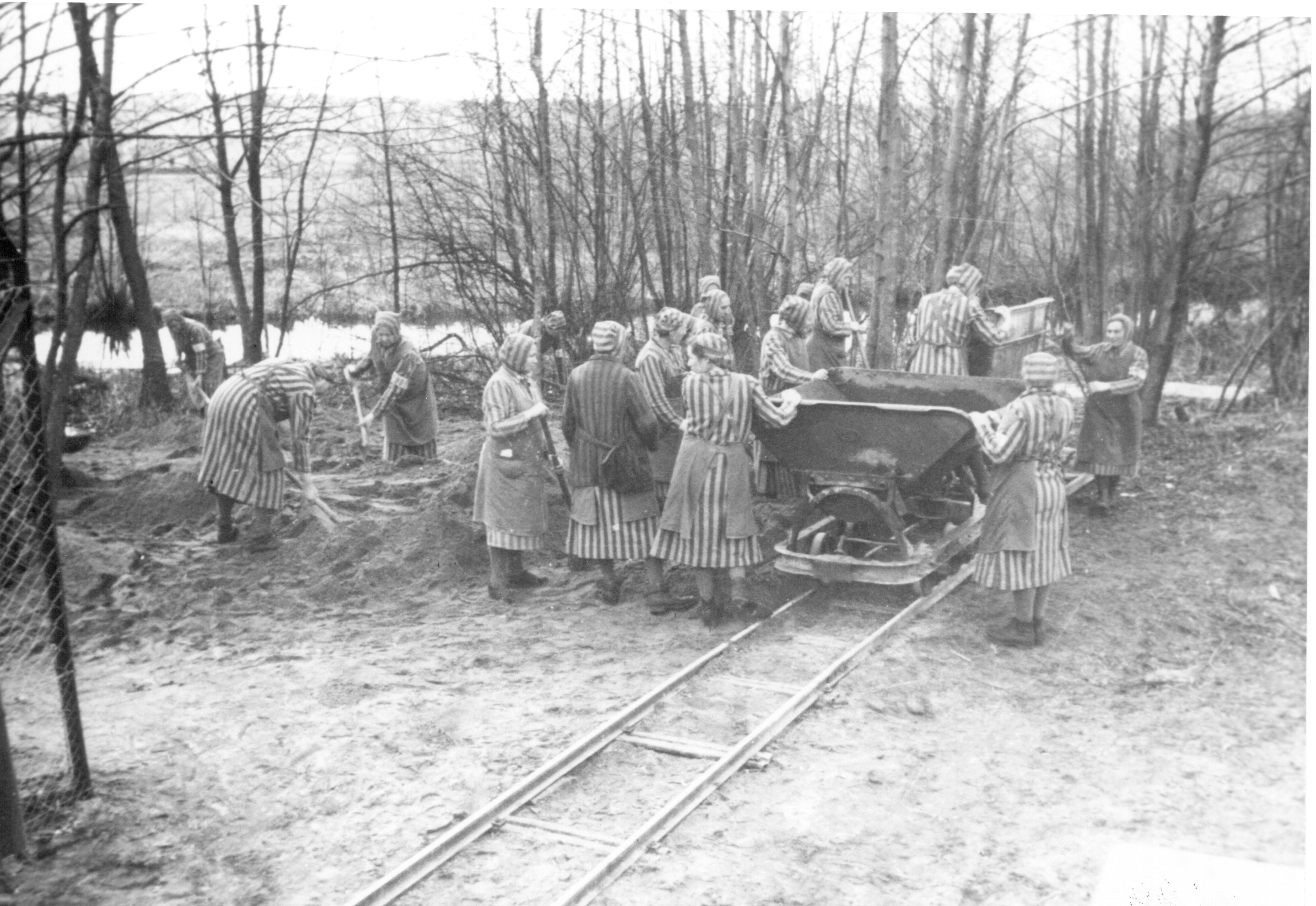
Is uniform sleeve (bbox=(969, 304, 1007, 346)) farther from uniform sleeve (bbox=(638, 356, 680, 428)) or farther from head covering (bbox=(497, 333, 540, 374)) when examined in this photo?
head covering (bbox=(497, 333, 540, 374))

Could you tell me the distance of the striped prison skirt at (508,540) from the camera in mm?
6527

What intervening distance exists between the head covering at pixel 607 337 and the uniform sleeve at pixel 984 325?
2792 millimetres

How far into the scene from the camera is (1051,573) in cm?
580

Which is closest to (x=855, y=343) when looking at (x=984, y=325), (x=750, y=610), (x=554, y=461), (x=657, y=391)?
(x=984, y=325)

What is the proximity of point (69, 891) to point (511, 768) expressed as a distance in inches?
61.5

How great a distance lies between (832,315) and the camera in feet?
26.1

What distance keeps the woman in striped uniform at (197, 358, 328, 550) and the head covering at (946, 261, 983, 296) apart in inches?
158

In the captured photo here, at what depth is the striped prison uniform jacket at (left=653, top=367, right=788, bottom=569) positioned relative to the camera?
6.07 m

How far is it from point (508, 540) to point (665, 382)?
1.36 meters

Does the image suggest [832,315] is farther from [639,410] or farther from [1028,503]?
[1028,503]

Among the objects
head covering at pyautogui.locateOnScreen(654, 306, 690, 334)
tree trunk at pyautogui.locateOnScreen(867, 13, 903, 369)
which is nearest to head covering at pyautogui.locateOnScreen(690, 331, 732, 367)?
head covering at pyautogui.locateOnScreen(654, 306, 690, 334)

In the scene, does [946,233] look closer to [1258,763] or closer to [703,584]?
[703,584]

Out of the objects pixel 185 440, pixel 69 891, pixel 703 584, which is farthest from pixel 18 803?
pixel 703 584

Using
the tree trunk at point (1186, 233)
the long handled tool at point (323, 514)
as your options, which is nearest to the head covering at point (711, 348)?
the tree trunk at point (1186, 233)
